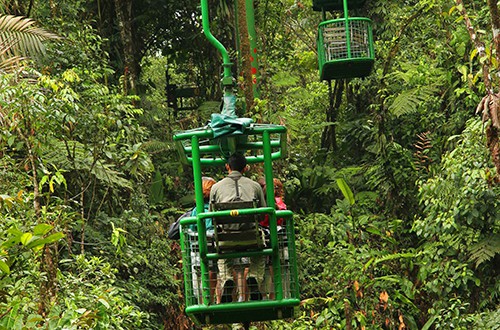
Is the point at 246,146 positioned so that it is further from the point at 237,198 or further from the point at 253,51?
the point at 253,51

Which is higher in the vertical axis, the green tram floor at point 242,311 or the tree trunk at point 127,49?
the tree trunk at point 127,49

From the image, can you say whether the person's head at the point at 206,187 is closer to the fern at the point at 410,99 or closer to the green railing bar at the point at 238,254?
the green railing bar at the point at 238,254

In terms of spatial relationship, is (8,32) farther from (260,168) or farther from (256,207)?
(256,207)

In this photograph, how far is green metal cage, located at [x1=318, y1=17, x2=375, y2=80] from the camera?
12852mm

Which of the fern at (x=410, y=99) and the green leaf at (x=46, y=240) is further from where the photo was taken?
the fern at (x=410, y=99)

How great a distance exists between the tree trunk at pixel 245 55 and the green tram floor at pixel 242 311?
167 inches

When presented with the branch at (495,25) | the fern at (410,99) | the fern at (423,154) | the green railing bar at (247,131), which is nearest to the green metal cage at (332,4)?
the fern at (410,99)

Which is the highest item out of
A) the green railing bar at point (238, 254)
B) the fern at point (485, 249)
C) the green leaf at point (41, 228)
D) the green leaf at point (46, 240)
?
the green leaf at point (41, 228)

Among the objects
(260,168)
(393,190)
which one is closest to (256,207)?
(260,168)

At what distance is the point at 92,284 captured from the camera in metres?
10.2

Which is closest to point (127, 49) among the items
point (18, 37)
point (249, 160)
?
point (18, 37)

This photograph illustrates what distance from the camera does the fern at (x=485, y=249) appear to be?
37.7 feet

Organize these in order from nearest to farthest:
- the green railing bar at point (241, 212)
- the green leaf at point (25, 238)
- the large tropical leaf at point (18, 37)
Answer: the green railing bar at point (241, 212) → the green leaf at point (25, 238) → the large tropical leaf at point (18, 37)

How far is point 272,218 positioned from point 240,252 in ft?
1.11
